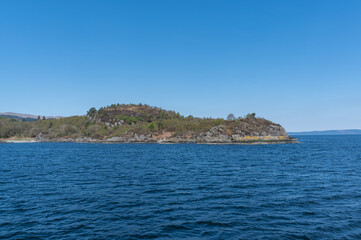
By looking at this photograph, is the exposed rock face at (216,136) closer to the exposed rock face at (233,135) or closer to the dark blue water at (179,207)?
the exposed rock face at (233,135)

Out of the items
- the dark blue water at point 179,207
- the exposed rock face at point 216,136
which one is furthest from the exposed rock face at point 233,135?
the dark blue water at point 179,207

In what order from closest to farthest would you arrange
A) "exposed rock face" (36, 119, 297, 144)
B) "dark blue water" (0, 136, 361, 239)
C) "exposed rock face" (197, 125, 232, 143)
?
1. "dark blue water" (0, 136, 361, 239)
2. "exposed rock face" (197, 125, 232, 143)
3. "exposed rock face" (36, 119, 297, 144)

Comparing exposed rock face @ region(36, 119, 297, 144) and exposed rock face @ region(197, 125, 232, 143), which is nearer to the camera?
exposed rock face @ region(197, 125, 232, 143)

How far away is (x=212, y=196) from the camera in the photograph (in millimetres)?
27812

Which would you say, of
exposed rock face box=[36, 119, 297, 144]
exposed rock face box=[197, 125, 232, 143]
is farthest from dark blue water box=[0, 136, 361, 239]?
exposed rock face box=[36, 119, 297, 144]

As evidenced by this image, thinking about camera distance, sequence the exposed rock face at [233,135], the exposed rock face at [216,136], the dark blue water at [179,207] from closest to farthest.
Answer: the dark blue water at [179,207], the exposed rock face at [216,136], the exposed rock face at [233,135]

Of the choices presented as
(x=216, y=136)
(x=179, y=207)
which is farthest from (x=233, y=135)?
(x=179, y=207)

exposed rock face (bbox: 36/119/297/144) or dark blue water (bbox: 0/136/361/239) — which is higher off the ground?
exposed rock face (bbox: 36/119/297/144)

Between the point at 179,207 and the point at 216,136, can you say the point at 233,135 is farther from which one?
the point at 179,207

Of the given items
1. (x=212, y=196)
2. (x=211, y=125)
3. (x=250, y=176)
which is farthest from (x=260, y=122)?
(x=212, y=196)

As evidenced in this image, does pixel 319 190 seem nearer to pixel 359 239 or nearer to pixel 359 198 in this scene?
pixel 359 198

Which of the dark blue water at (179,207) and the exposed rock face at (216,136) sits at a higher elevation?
the exposed rock face at (216,136)

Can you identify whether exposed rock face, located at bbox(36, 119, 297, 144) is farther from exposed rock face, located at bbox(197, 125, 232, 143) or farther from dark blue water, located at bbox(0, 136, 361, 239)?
dark blue water, located at bbox(0, 136, 361, 239)

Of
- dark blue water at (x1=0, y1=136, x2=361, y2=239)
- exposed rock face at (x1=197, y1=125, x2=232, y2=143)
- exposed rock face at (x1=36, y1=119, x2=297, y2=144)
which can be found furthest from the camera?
exposed rock face at (x1=36, y1=119, x2=297, y2=144)
